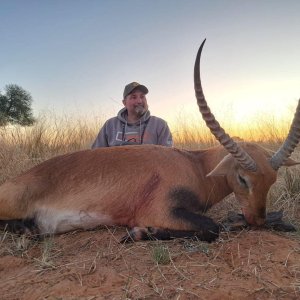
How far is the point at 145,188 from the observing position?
4.11 m

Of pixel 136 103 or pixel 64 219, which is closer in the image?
pixel 64 219

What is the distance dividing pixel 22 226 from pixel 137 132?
126 inches

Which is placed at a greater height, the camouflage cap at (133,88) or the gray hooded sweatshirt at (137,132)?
the camouflage cap at (133,88)

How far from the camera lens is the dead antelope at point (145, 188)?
3834mm

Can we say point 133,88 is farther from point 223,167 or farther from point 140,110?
point 223,167

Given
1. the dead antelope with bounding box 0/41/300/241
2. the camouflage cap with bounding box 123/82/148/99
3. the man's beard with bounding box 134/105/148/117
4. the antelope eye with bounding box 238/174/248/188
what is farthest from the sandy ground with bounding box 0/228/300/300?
the camouflage cap with bounding box 123/82/148/99

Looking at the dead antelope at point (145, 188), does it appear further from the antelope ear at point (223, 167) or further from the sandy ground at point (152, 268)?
the sandy ground at point (152, 268)

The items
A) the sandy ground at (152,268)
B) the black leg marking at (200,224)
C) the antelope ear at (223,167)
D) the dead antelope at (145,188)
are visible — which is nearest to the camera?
the sandy ground at (152,268)

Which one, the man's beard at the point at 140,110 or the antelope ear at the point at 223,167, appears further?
the man's beard at the point at 140,110

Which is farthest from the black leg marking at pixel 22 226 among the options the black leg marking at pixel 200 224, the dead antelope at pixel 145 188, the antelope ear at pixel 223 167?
the antelope ear at pixel 223 167

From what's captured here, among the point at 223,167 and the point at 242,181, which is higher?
the point at 223,167

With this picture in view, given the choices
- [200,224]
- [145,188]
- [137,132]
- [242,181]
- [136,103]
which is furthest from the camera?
[136,103]

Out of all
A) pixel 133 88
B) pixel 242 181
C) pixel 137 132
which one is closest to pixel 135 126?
pixel 137 132

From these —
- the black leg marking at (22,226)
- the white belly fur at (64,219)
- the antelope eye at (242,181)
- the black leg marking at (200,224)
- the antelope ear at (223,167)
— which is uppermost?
the antelope ear at (223,167)
